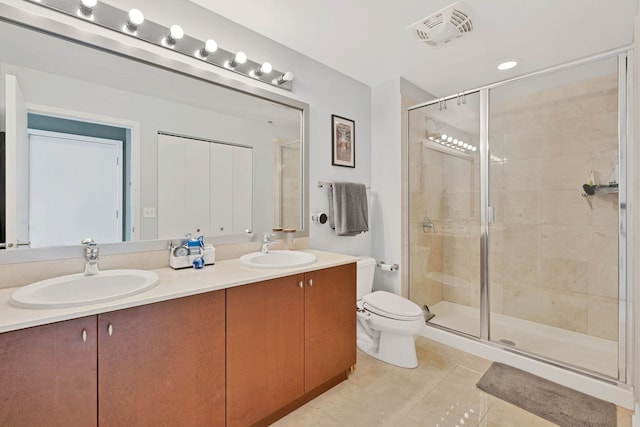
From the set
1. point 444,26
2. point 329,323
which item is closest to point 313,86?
point 444,26

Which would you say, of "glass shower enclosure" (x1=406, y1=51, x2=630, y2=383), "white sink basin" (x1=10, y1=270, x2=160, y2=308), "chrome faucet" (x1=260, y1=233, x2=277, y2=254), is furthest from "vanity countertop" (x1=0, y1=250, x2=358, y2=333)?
"glass shower enclosure" (x1=406, y1=51, x2=630, y2=383)

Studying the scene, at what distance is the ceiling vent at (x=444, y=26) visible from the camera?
1.69 meters

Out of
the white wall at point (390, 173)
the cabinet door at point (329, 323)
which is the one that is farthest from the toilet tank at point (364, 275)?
the cabinet door at point (329, 323)

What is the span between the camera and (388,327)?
6.57 feet

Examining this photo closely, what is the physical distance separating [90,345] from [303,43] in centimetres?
210

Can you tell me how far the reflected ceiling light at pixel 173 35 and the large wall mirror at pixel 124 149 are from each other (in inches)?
4.7

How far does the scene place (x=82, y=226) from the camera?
52.2 inches

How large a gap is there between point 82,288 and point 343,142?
1994 millimetres

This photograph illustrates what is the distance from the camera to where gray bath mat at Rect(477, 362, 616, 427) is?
1529 millimetres

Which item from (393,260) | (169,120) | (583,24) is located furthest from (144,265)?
(583,24)

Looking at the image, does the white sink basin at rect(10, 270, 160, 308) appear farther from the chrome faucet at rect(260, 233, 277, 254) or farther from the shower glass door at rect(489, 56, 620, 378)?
the shower glass door at rect(489, 56, 620, 378)

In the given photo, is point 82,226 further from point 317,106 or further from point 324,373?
point 317,106

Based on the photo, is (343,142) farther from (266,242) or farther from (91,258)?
(91,258)

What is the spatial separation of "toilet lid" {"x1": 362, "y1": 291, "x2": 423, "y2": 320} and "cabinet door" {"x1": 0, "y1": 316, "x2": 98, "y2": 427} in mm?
1641
